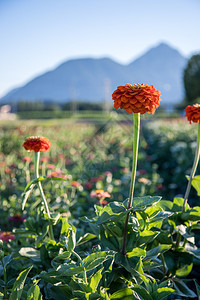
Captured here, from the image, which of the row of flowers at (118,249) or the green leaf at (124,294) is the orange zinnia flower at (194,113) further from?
the green leaf at (124,294)

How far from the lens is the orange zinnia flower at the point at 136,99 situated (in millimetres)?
1120

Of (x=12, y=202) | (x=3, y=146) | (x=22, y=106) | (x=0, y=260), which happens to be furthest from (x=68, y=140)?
(x=22, y=106)

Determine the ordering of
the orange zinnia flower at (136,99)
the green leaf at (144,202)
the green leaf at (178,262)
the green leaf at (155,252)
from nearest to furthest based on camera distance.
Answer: the orange zinnia flower at (136,99) < the green leaf at (144,202) < the green leaf at (155,252) < the green leaf at (178,262)

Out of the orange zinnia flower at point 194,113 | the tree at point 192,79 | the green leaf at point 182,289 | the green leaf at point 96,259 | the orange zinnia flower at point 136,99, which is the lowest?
the green leaf at point 182,289

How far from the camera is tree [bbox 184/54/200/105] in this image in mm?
24484

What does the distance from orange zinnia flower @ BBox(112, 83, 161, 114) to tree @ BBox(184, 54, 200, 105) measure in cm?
2443

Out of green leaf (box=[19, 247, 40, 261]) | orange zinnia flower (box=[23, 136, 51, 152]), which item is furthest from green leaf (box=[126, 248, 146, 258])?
orange zinnia flower (box=[23, 136, 51, 152])

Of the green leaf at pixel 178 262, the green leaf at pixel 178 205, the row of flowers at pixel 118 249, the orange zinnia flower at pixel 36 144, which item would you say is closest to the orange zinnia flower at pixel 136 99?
the row of flowers at pixel 118 249

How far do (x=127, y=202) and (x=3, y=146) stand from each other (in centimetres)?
557

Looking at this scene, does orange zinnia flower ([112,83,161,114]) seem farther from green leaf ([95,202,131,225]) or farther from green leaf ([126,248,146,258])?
green leaf ([126,248,146,258])

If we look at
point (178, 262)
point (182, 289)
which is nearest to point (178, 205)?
point (178, 262)

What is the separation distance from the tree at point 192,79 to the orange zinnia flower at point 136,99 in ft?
80.2

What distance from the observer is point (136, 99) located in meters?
1.12

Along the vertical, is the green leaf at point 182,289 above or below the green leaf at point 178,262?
below
